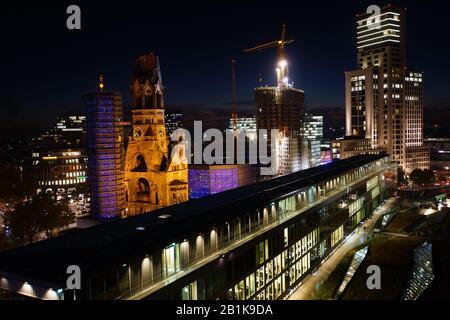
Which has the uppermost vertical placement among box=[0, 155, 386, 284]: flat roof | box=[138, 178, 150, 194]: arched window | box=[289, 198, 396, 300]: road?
box=[0, 155, 386, 284]: flat roof

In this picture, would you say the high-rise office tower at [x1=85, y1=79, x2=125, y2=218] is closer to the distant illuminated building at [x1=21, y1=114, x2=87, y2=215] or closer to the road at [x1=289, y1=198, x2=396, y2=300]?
the distant illuminated building at [x1=21, y1=114, x2=87, y2=215]

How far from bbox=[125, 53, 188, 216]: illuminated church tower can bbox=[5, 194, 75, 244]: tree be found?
1432 centimetres

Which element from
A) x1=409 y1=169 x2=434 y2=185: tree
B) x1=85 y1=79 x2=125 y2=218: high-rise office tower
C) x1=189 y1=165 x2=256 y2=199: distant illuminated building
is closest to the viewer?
x1=85 y1=79 x2=125 y2=218: high-rise office tower

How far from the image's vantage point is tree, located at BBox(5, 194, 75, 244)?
165ft

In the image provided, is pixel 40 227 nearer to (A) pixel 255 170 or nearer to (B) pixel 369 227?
(B) pixel 369 227

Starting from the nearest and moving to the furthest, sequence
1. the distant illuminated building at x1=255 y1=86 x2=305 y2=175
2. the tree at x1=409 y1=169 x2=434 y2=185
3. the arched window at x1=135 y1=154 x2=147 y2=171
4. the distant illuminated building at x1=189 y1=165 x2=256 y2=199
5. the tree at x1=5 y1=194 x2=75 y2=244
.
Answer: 1. the tree at x1=5 y1=194 x2=75 y2=244
2. the arched window at x1=135 y1=154 x2=147 y2=171
3. the distant illuminated building at x1=189 y1=165 x2=256 y2=199
4. the tree at x1=409 y1=169 x2=434 y2=185
5. the distant illuminated building at x1=255 y1=86 x2=305 y2=175

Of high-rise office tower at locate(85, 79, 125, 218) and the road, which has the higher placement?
high-rise office tower at locate(85, 79, 125, 218)

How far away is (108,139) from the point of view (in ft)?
211

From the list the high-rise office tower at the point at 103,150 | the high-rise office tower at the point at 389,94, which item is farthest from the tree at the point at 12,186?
the high-rise office tower at the point at 389,94

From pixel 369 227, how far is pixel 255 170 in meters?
52.8

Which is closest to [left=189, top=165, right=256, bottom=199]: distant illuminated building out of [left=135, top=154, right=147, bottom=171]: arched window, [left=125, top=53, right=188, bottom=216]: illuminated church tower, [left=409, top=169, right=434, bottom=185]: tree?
[left=125, top=53, right=188, bottom=216]: illuminated church tower

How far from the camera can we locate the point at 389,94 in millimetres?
130125

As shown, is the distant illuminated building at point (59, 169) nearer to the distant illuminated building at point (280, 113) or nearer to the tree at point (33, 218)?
the tree at point (33, 218)
